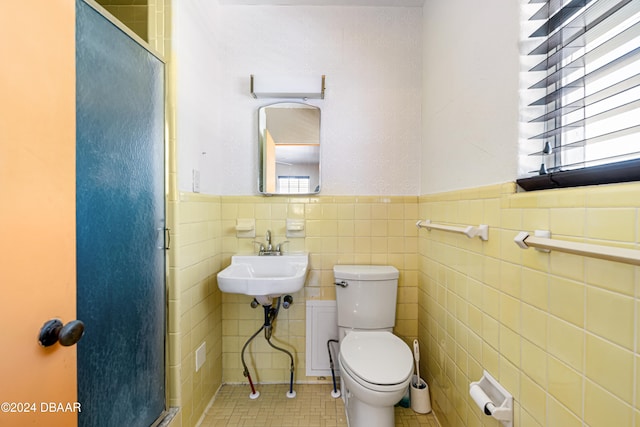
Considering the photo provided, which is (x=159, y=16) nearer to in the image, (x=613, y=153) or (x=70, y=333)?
(x=70, y=333)

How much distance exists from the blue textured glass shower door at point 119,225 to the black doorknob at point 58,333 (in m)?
0.16

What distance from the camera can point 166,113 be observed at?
130cm

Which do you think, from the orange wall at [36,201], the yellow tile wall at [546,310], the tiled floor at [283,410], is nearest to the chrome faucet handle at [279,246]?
the tiled floor at [283,410]

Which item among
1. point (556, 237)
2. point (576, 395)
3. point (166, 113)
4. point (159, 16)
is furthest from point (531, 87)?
point (159, 16)

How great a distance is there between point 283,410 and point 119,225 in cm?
138

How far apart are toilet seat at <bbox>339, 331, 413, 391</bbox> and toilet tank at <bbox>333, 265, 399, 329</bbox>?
3.7 inches

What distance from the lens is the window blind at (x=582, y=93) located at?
2.16ft

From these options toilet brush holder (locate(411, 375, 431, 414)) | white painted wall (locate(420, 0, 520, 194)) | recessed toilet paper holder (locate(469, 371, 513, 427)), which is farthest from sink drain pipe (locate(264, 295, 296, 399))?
white painted wall (locate(420, 0, 520, 194))

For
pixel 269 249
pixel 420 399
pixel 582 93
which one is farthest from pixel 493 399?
pixel 269 249

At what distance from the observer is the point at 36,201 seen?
2.25ft

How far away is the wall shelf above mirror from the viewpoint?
1807mm

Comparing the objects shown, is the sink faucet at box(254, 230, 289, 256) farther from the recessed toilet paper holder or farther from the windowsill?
the windowsill

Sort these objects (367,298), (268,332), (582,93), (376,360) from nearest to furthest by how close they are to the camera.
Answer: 1. (582,93)
2. (376,360)
3. (367,298)
4. (268,332)

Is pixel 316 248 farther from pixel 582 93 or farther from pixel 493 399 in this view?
pixel 582 93
